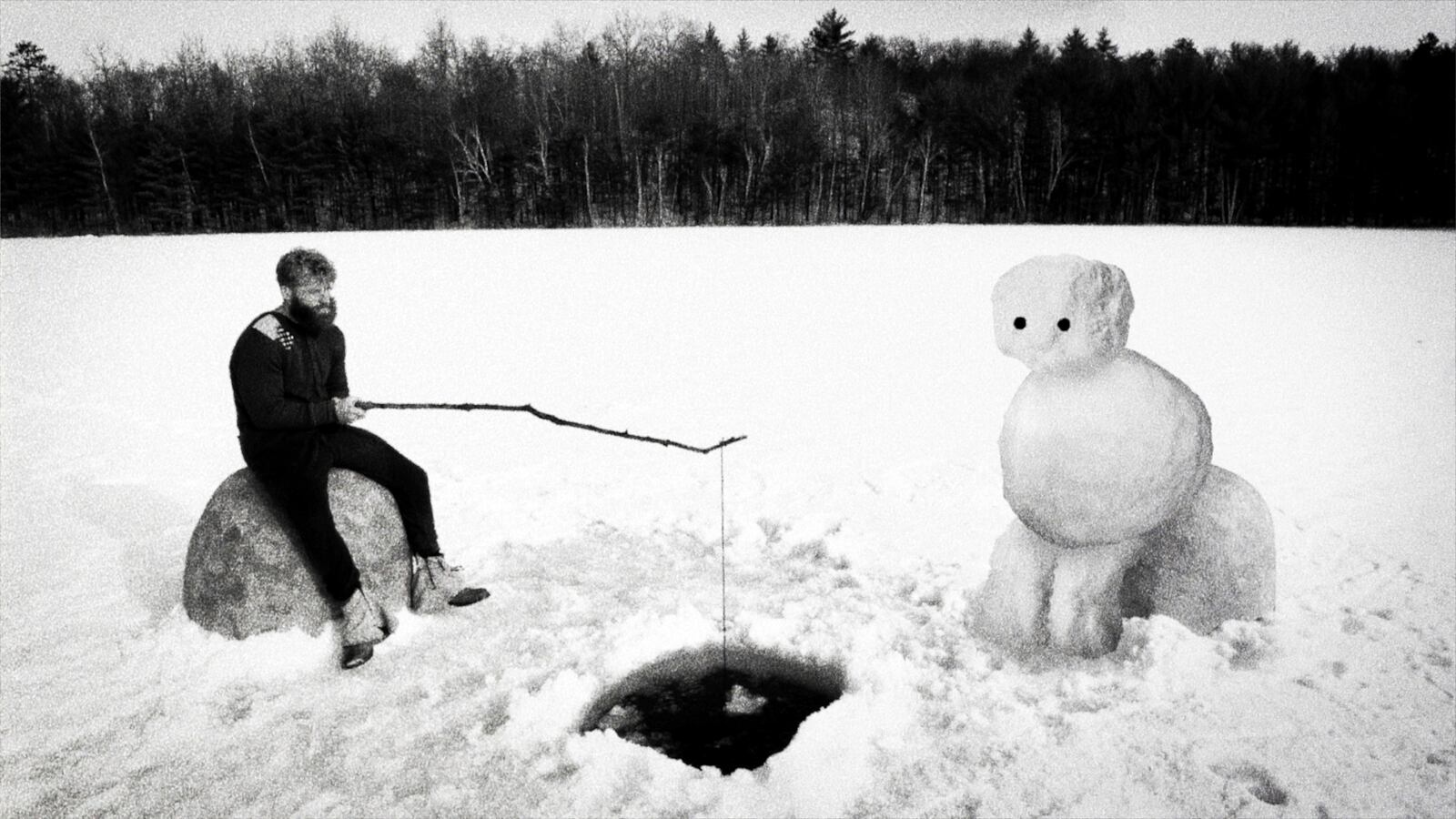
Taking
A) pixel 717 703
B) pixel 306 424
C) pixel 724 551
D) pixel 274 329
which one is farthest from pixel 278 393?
pixel 724 551

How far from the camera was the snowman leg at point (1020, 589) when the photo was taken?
13.0 feet

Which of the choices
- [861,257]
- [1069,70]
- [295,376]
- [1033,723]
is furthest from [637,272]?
[1069,70]

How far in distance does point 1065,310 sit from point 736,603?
248 cm

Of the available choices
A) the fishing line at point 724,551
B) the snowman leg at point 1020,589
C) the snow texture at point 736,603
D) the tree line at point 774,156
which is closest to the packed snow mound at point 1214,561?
the snow texture at point 736,603

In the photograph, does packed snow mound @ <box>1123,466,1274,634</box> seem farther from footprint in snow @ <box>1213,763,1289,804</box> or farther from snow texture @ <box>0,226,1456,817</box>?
footprint in snow @ <box>1213,763,1289,804</box>

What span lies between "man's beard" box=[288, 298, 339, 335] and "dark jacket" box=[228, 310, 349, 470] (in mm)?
35

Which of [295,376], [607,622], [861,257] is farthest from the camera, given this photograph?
[861,257]

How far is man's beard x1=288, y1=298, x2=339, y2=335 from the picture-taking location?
407cm

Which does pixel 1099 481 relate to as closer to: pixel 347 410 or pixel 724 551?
pixel 724 551

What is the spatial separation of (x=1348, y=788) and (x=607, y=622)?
3.42m

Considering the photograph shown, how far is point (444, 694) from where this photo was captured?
3.84 m

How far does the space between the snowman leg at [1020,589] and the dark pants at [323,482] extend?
3306mm

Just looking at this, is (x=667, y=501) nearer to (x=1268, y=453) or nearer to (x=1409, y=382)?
(x=1268, y=453)

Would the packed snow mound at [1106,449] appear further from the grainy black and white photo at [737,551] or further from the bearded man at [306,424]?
the bearded man at [306,424]
